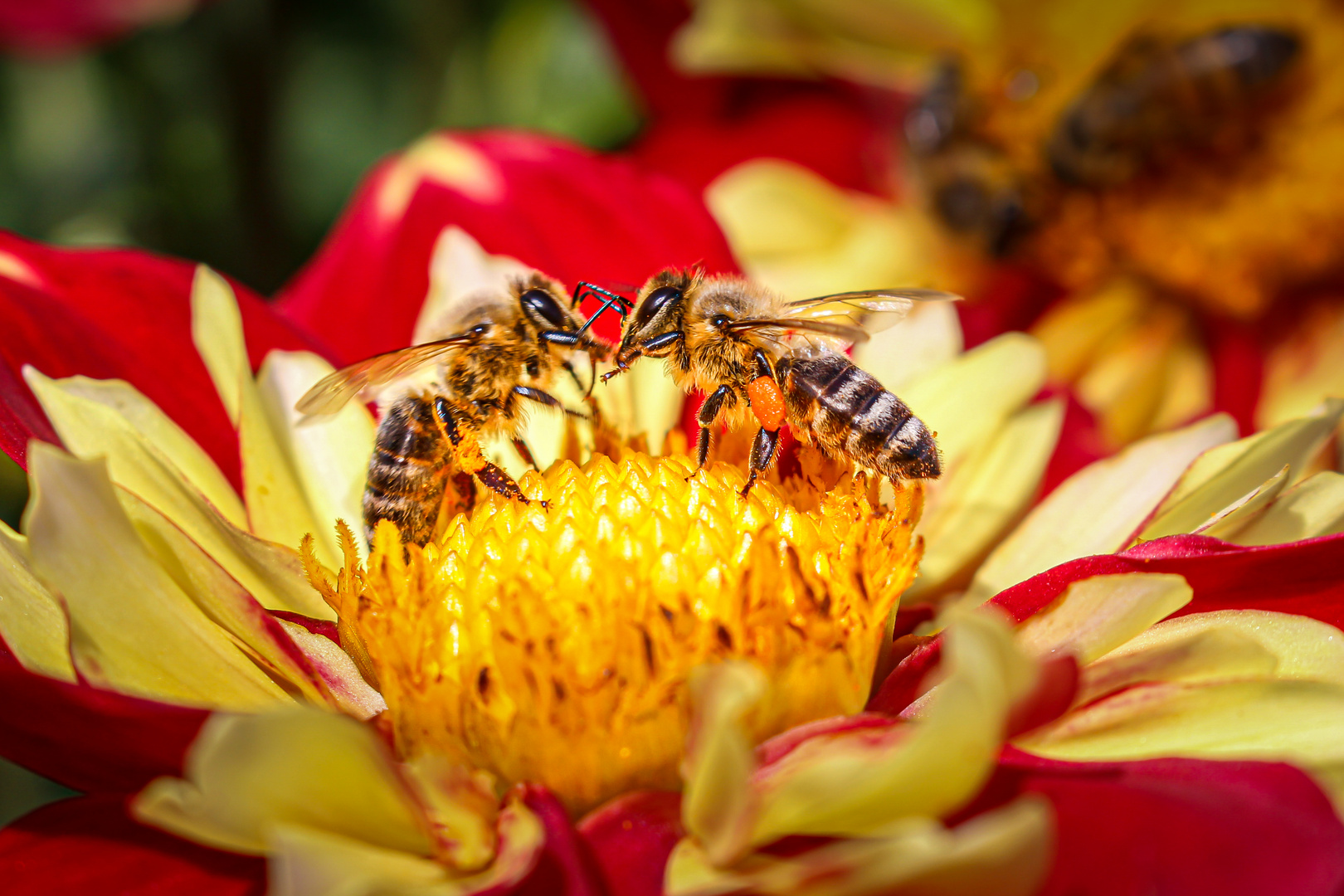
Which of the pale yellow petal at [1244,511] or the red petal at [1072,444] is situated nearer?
the pale yellow petal at [1244,511]

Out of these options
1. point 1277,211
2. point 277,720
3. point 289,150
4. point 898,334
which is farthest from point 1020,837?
point 289,150

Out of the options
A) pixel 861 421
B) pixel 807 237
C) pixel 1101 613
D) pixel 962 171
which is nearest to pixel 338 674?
pixel 861 421

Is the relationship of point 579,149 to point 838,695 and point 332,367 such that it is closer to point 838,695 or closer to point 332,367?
point 332,367

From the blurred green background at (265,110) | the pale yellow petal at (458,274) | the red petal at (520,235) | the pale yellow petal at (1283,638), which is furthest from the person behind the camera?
the blurred green background at (265,110)

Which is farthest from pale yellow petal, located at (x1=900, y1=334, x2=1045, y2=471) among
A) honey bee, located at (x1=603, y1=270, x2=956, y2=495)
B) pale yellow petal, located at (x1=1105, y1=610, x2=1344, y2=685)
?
pale yellow petal, located at (x1=1105, y1=610, x2=1344, y2=685)

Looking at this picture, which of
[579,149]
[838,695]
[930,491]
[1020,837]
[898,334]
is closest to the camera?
[1020,837]

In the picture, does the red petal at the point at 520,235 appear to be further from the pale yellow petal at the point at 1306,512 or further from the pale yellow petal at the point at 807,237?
the pale yellow petal at the point at 1306,512

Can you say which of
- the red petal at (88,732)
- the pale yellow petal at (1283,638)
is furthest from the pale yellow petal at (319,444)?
the pale yellow petal at (1283,638)

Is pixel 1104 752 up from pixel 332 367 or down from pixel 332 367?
down
